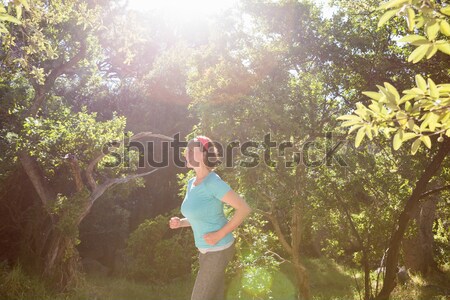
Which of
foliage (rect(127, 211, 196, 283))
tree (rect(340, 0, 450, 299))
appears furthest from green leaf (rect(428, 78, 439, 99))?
foliage (rect(127, 211, 196, 283))

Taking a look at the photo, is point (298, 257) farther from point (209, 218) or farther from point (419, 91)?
point (419, 91)

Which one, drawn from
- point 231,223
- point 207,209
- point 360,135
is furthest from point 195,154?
point 360,135

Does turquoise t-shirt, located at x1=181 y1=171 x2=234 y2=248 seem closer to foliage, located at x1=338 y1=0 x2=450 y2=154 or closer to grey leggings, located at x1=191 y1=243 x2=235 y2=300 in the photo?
grey leggings, located at x1=191 y1=243 x2=235 y2=300

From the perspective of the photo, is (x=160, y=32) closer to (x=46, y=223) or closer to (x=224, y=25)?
(x=46, y=223)

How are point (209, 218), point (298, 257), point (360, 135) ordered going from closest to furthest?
1. point (360, 135)
2. point (209, 218)
3. point (298, 257)

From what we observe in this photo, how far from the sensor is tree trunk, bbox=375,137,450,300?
6.99m

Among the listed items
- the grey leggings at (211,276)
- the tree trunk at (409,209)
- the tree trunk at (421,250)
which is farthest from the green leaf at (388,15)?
the tree trunk at (421,250)

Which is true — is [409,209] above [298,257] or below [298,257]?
above

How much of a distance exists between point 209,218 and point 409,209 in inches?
217

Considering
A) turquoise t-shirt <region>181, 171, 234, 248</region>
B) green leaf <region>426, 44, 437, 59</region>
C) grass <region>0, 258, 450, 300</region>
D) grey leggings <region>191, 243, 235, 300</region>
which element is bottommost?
grass <region>0, 258, 450, 300</region>

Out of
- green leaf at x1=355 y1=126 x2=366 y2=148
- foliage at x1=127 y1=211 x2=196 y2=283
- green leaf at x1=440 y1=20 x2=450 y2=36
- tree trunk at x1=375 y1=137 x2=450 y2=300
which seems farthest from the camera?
foliage at x1=127 y1=211 x2=196 y2=283

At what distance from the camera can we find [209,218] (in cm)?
295

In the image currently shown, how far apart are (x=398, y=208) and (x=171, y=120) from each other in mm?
11844

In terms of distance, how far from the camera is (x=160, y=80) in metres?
18.5
